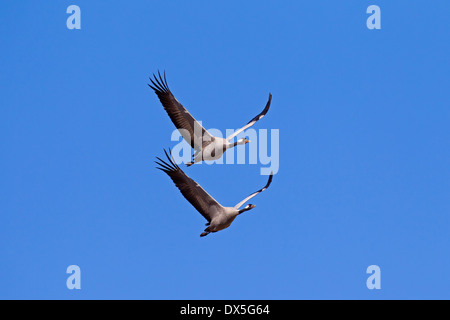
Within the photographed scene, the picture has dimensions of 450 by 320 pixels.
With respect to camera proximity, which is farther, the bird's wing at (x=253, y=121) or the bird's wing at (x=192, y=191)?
the bird's wing at (x=253, y=121)

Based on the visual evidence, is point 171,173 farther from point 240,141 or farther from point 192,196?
point 240,141

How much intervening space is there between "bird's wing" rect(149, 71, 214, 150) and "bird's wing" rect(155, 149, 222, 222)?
7.53 feet

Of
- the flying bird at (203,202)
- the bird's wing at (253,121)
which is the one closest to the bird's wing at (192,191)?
the flying bird at (203,202)

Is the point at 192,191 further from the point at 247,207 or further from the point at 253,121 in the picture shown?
the point at 253,121

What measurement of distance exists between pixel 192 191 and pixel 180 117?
8.94 ft

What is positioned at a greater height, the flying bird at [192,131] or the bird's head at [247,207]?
the flying bird at [192,131]

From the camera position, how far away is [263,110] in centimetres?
1998

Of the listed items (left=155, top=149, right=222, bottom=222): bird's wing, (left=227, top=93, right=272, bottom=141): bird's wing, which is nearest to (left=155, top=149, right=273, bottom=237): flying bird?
(left=155, top=149, right=222, bottom=222): bird's wing

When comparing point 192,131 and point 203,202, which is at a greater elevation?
point 192,131

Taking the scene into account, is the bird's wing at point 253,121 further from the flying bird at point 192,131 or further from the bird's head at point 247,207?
the bird's head at point 247,207

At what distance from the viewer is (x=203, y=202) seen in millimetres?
16125

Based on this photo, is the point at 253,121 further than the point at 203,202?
Yes

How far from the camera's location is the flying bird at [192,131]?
17.7 meters

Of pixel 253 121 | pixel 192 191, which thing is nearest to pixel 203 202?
pixel 192 191
